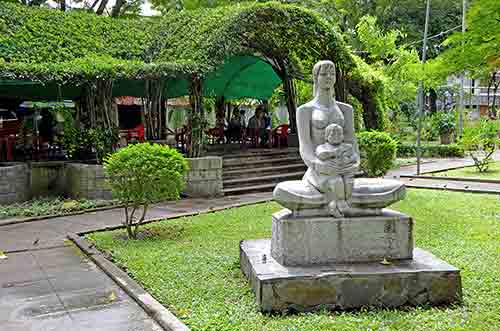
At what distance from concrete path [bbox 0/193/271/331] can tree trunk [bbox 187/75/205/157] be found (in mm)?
3759

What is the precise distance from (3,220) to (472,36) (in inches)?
327

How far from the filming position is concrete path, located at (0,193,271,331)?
170 inches

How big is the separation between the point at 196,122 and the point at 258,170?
249cm

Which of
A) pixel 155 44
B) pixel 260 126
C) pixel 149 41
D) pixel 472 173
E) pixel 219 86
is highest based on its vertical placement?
pixel 149 41

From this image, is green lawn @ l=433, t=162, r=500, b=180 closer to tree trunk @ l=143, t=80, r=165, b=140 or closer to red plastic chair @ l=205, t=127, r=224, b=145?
red plastic chair @ l=205, t=127, r=224, b=145

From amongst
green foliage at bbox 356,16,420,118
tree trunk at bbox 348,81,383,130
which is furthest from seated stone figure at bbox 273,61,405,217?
green foliage at bbox 356,16,420,118

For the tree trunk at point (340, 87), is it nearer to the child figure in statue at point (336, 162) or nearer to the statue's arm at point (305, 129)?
→ the statue's arm at point (305, 129)

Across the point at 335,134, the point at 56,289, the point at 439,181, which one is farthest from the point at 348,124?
the point at 439,181

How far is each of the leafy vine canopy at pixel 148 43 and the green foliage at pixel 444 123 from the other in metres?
11.5

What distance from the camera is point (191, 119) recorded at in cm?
1200

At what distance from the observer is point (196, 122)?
11.9 metres

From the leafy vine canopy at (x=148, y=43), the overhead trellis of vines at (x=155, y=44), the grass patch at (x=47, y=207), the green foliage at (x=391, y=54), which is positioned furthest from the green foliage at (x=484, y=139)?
the grass patch at (x=47, y=207)

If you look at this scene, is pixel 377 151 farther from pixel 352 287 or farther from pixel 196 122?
pixel 352 287

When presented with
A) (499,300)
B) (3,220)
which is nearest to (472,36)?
(499,300)
